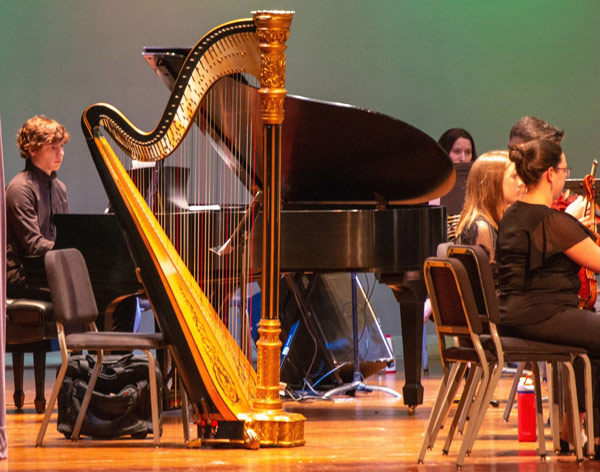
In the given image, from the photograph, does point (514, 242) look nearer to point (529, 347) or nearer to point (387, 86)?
point (529, 347)

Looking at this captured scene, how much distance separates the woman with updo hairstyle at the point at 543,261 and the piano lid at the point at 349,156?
1.18 m

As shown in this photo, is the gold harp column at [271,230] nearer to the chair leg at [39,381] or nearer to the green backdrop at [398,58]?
the chair leg at [39,381]

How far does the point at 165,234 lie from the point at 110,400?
0.73 metres

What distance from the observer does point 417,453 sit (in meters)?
4.07

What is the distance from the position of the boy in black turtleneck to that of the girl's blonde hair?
83.5 inches

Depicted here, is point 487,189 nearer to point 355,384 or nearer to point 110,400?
point 355,384

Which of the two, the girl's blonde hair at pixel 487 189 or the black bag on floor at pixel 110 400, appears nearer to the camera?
the black bag on floor at pixel 110 400

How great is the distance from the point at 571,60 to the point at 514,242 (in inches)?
189

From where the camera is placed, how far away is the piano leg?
16.8 ft

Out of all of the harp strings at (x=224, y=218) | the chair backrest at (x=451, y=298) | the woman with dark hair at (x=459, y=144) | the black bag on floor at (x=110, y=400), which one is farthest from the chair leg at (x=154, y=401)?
the woman with dark hair at (x=459, y=144)

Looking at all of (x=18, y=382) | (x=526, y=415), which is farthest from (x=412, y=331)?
(x=18, y=382)

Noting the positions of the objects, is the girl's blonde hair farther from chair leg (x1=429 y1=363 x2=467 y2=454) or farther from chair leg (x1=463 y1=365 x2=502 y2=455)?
chair leg (x1=463 y1=365 x2=502 y2=455)

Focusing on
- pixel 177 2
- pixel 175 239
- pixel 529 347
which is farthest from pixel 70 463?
pixel 177 2

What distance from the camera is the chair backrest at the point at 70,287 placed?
452 centimetres
